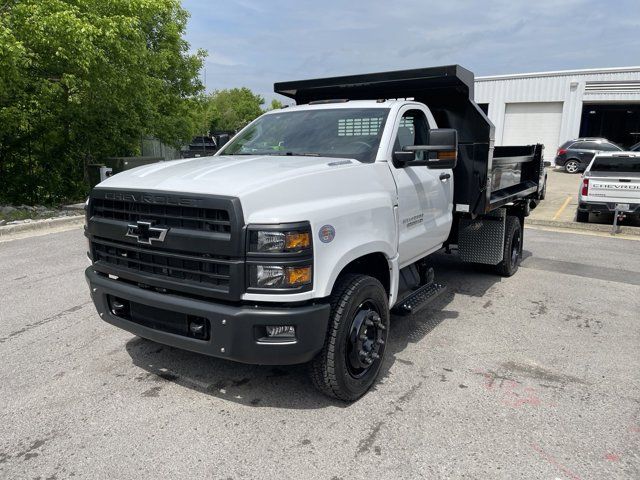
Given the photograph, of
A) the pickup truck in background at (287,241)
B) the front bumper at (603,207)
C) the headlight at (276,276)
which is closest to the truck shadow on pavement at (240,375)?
the pickup truck in background at (287,241)

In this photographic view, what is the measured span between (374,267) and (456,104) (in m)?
2.70

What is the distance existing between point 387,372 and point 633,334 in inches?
107

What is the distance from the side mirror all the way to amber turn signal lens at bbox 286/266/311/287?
1.53m

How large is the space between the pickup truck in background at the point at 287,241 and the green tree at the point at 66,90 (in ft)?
26.1

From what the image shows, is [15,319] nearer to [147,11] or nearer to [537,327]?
[537,327]

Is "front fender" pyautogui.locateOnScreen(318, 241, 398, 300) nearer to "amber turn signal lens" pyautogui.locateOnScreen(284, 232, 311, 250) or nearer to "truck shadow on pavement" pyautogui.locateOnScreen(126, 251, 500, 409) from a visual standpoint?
"amber turn signal lens" pyautogui.locateOnScreen(284, 232, 311, 250)

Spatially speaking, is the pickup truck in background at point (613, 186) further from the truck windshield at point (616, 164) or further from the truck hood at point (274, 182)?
the truck hood at point (274, 182)

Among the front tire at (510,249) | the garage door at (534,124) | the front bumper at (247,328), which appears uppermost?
the garage door at (534,124)

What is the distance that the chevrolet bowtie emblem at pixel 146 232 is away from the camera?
3.04m

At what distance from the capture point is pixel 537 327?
16.5 feet

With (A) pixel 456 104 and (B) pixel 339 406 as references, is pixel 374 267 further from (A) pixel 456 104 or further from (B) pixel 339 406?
(A) pixel 456 104

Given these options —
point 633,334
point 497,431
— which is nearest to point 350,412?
point 497,431

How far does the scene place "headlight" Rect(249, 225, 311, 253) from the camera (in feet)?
9.15

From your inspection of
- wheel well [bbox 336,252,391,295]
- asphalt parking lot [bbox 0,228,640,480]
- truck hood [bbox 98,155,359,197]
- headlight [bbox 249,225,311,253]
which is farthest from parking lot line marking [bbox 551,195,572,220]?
headlight [bbox 249,225,311,253]
